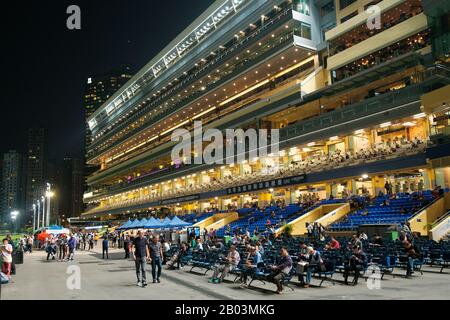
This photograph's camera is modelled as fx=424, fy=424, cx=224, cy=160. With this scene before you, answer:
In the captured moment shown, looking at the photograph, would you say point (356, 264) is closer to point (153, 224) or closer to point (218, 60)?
point (153, 224)

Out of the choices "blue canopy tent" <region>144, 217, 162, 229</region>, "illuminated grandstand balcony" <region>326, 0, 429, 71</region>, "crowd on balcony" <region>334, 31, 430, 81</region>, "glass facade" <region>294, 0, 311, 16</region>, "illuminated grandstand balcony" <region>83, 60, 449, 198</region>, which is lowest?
"blue canopy tent" <region>144, 217, 162, 229</region>

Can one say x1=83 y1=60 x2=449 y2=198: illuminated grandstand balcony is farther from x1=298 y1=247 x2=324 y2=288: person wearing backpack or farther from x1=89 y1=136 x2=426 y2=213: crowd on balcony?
x1=298 y1=247 x2=324 y2=288: person wearing backpack

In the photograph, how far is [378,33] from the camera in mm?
42094

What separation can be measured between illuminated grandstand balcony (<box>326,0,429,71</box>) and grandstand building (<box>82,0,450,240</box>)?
116mm

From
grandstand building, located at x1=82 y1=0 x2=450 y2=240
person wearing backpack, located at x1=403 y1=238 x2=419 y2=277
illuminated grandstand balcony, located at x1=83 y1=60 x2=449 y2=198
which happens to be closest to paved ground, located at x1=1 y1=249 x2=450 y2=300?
person wearing backpack, located at x1=403 y1=238 x2=419 y2=277

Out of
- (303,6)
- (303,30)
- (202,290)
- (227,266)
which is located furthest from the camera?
(303,6)

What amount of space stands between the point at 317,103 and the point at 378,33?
32.1 ft

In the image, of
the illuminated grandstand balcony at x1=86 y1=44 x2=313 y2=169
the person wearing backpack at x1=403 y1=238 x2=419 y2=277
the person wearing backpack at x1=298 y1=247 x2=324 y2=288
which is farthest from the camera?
the illuminated grandstand balcony at x1=86 y1=44 x2=313 y2=169

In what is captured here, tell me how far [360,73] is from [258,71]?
17.0m

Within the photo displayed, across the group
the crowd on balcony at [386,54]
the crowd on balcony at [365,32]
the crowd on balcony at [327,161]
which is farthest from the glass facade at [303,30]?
the crowd on balcony at [327,161]

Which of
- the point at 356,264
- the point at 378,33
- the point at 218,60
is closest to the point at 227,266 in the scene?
the point at 356,264

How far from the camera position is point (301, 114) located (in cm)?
5384

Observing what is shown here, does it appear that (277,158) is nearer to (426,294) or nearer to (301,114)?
(301,114)

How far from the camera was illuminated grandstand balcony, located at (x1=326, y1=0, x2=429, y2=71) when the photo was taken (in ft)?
128
